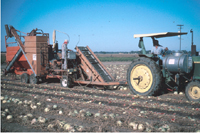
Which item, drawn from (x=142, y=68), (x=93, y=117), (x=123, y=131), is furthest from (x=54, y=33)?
(x=123, y=131)

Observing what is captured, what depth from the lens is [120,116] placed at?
5.62m

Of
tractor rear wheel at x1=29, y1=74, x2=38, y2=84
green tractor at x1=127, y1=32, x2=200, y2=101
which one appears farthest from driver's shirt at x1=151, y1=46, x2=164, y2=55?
tractor rear wheel at x1=29, y1=74, x2=38, y2=84

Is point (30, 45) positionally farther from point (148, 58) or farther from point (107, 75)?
point (148, 58)

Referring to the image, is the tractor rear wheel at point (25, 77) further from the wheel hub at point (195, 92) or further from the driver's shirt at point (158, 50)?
the wheel hub at point (195, 92)

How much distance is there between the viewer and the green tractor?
7570mm

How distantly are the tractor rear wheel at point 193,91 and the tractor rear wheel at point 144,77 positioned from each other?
1127 mm

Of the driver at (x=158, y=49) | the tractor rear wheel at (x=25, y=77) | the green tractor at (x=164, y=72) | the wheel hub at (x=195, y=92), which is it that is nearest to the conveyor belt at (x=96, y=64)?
the green tractor at (x=164, y=72)

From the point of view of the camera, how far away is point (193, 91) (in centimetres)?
732

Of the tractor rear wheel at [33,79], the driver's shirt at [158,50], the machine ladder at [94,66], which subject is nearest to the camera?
the driver's shirt at [158,50]

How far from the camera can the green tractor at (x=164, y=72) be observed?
7570mm

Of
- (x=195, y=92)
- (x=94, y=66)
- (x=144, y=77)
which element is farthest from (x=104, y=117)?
(x=94, y=66)

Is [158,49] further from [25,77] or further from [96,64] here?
[25,77]

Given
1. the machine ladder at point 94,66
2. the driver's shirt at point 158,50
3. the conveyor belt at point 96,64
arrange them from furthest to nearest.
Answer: the conveyor belt at point 96,64 → the machine ladder at point 94,66 → the driver's shirt at point 158,50

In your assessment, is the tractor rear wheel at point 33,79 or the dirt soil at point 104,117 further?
the tractor rear wheel at point 33,79
